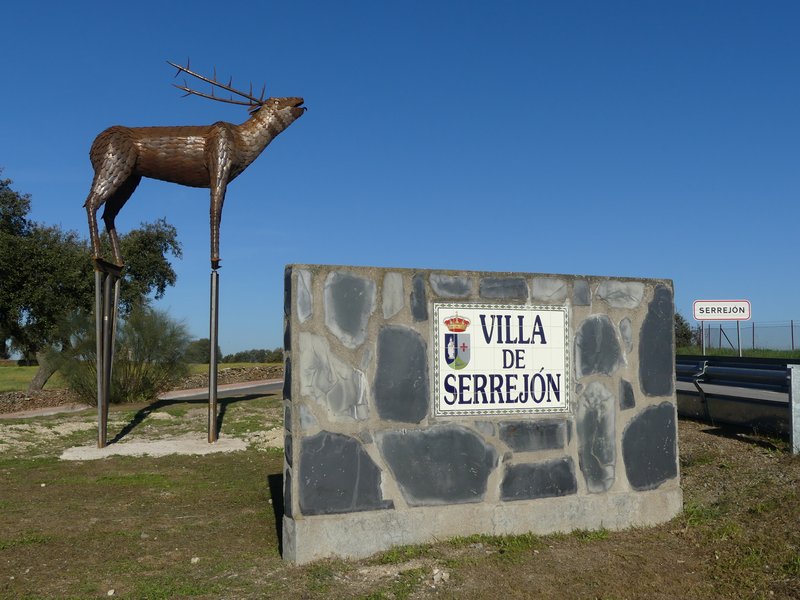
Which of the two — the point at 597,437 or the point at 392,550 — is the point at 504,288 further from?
the point at 392,550

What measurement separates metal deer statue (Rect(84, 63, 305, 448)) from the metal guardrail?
679 cm

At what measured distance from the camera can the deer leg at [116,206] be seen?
12016 mm

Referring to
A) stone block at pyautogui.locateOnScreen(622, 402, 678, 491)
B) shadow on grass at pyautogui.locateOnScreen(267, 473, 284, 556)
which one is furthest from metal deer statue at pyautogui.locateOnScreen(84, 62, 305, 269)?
stone block at pyautogui.locateOnScreen(622, 402, 678, 491)

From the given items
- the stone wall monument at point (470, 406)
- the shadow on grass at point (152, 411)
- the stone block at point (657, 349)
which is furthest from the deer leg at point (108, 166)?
the stone block at point (657, 349)

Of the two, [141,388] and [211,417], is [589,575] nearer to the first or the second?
[211,417]

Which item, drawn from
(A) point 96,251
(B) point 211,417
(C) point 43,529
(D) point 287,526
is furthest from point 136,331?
(D) point 287,526

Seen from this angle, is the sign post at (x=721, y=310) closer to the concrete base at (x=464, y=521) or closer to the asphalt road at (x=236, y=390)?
the asphalt road at (x=236, y=390)

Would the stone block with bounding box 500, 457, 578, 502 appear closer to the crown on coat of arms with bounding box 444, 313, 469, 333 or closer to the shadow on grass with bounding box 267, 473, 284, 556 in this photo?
the crown on coat of arms with bounding box 444, 313, 469, 333

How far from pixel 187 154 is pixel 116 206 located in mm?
1654

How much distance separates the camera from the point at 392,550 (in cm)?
518

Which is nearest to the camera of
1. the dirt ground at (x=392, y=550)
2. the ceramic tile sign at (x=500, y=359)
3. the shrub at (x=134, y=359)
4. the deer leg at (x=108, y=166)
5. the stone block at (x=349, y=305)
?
the dirt ground at (x=392, y=550)

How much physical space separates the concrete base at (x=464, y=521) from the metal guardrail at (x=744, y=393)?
204cm

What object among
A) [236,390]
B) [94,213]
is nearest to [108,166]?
[94,213]

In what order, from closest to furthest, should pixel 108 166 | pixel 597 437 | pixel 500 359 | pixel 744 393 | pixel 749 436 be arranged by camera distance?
pixel 500 359
pixel 597 437
pixel 749 436
pixel 744 393
pixel 108 166
